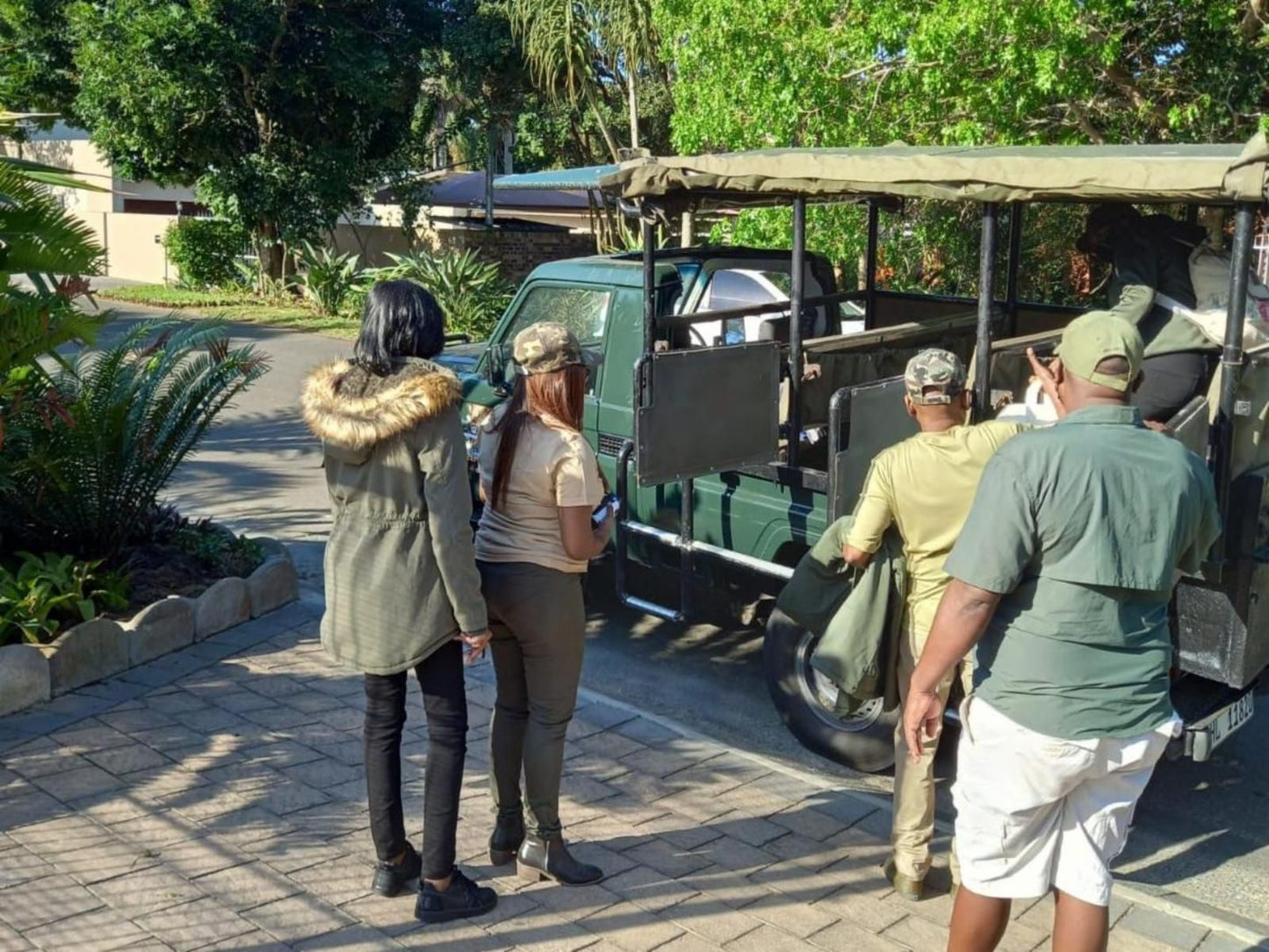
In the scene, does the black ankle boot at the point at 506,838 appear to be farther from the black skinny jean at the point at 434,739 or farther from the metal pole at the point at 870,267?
the metal pole at the point at 870,267

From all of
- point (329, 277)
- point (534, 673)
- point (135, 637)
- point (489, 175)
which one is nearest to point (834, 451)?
point (534, 673)

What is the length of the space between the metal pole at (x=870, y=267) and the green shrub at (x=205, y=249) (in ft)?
60.9

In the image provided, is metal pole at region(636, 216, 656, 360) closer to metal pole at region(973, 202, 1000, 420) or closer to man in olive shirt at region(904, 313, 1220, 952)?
metal pole at region(973, 202, 1000, 420)

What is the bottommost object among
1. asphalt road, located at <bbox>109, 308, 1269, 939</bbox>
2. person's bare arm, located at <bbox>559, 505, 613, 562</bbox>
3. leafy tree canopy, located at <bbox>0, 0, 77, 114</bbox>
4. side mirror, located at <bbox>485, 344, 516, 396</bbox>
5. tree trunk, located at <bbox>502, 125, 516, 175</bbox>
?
Result: asphalt road, located at <bbox>109, 308, 1269, 939</bbox>

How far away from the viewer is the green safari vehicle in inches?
178

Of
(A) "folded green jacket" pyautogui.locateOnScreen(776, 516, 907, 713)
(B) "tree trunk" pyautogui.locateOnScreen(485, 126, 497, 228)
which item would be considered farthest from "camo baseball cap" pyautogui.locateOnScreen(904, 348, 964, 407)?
(B) "tree trunk" pyautogui.locateOnScreen(485, 126, 497, 228)

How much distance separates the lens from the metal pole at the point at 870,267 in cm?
731

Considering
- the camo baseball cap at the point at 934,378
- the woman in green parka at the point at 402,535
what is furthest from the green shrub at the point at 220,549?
the camo baseball cap at the point at 934,378

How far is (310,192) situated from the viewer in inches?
817

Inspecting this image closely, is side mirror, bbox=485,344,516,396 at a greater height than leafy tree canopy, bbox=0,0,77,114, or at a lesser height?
lesser

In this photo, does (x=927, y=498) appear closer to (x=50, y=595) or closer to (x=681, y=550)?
(x=681, y=550)

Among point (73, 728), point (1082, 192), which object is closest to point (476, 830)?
point (73, 728)

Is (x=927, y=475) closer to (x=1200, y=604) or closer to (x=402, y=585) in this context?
(x=1200, y=604)

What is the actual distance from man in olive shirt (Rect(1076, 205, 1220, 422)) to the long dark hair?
2117mm
